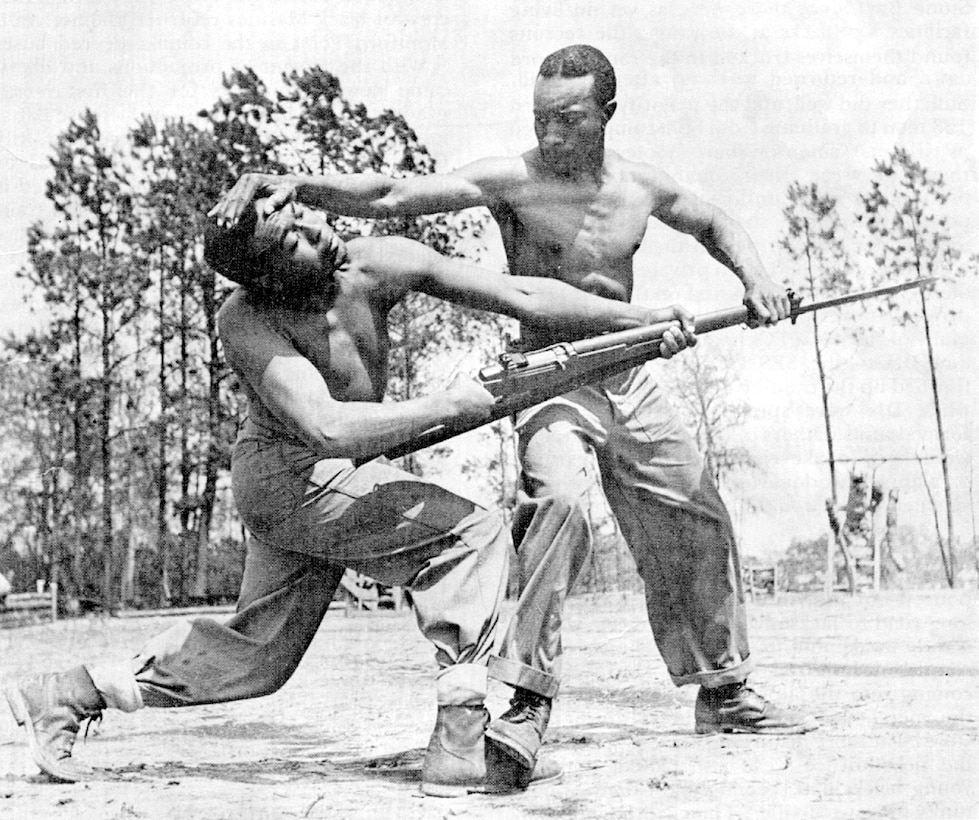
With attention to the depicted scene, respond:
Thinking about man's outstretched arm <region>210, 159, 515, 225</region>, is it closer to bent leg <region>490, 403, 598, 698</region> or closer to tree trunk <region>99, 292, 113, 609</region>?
bent leg <region>490, 403, 598, 698</region>

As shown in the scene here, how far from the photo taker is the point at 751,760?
3838mm

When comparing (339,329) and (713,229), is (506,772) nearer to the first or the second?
(339,329)

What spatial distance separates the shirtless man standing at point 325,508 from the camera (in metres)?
3.58

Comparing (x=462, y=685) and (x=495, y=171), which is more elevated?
(x=495, y=171)

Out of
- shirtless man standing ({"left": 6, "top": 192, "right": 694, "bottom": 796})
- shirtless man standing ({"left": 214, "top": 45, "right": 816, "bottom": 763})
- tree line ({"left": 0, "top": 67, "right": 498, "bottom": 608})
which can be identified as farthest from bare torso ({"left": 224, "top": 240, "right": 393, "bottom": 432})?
tree line ({"left": 0, "top": 67, "right": 498, "bottom": 608})

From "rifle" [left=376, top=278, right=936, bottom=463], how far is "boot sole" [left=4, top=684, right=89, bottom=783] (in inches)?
49.7

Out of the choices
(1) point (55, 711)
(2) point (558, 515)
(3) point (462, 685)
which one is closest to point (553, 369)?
(2) point (558, 515)

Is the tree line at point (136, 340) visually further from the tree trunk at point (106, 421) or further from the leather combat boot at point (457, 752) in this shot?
the leather combat boot at point (457, 752)

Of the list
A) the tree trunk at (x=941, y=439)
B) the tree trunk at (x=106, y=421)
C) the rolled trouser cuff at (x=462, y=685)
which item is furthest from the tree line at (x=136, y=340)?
the rolled trouser cuff at (x=462, y=685)

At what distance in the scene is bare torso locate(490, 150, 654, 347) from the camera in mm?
4547

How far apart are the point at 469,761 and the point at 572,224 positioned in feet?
6.59

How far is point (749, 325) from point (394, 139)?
27.6 feet

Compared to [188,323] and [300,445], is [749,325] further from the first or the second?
[188,323]

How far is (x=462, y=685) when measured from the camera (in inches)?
140
